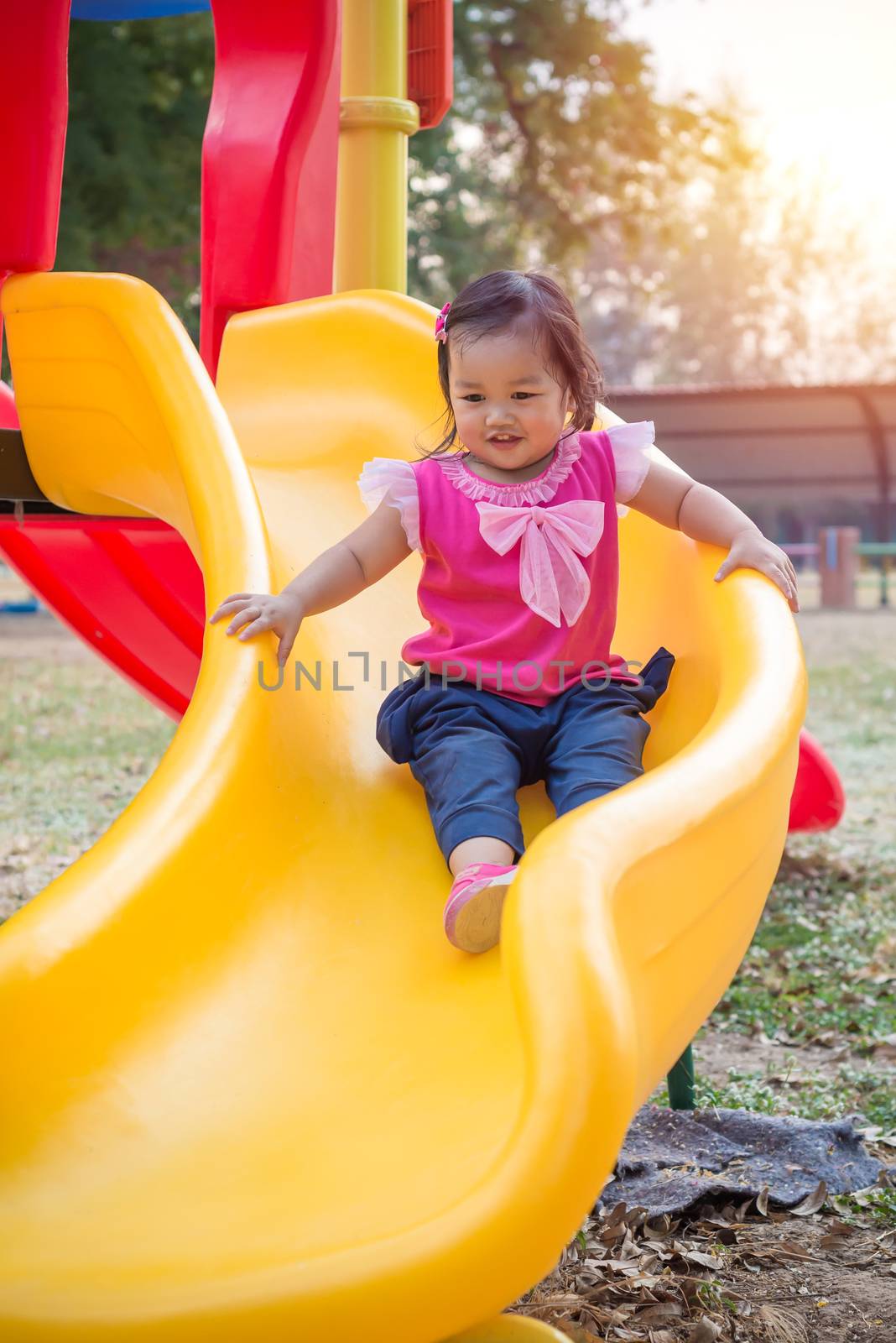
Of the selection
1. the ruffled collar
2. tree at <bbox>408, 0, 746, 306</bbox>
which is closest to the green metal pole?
the ruffled collar

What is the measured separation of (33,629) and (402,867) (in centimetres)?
1157

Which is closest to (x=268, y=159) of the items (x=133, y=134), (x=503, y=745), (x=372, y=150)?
(x=372, y=150)

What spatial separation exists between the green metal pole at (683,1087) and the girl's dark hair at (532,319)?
1.27 metres

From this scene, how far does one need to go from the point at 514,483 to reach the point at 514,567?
0.48 ft

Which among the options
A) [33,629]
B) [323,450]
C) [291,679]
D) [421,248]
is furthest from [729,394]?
[291,679]

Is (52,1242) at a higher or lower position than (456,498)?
lower

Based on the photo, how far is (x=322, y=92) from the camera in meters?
3.47

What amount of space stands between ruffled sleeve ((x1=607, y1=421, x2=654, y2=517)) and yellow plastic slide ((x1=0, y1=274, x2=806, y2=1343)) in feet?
0.48

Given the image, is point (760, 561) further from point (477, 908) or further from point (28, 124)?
point (28, 124)

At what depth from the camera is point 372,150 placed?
3863mm

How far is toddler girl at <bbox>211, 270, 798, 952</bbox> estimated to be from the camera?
1925 mm

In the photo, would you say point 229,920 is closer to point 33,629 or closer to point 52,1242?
point 52,1242

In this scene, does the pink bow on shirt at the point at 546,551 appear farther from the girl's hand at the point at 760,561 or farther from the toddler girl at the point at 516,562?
the girl's hand at the point at 760,561
